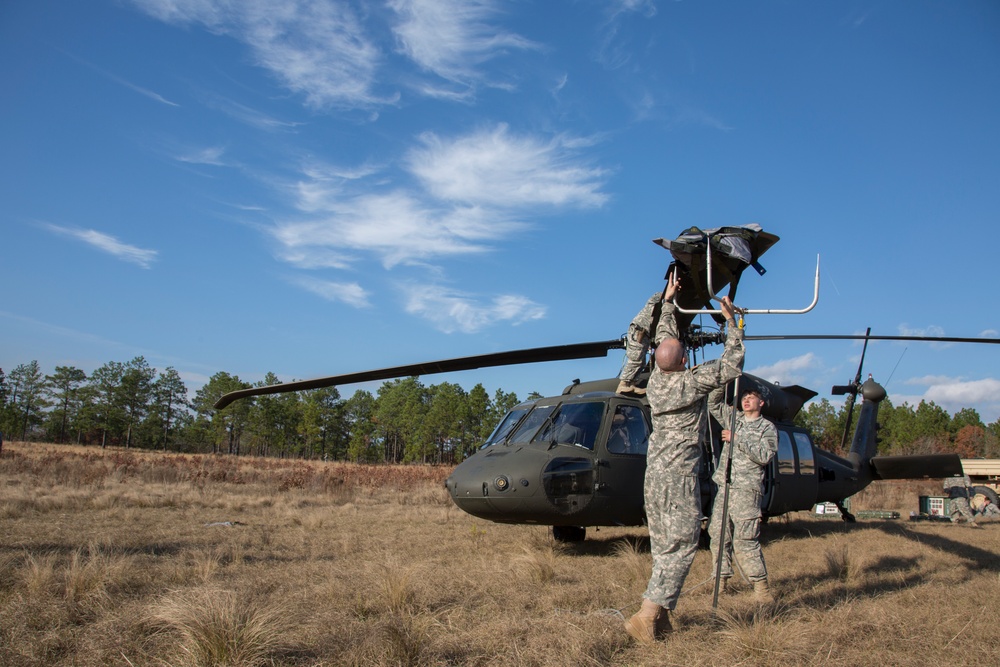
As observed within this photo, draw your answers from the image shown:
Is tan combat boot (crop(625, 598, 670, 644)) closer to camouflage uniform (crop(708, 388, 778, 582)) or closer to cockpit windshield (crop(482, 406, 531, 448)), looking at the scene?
camouflage uniform (crop(708, 388, 778, 582))

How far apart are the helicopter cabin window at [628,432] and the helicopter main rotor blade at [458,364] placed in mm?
1238

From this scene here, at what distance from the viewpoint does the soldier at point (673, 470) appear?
4031 millimetres

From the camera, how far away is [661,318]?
5.21 m

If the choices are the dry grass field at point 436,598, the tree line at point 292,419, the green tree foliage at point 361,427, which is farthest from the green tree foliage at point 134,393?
the dry grass field at point 436,598

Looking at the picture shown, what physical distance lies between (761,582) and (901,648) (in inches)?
61.0

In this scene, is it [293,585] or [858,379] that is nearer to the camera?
[293,585]

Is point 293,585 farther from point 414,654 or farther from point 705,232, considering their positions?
point 705,232

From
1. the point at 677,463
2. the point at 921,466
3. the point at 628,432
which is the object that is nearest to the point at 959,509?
the point at 921,466

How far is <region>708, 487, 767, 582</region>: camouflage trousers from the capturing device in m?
5.60

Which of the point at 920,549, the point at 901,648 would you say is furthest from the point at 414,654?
the point at 920,549

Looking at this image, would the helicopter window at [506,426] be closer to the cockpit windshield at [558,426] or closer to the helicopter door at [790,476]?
the cockpit windshield at [558,426]

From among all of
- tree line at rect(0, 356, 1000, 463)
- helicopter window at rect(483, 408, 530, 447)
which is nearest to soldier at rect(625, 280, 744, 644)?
helicopter window at rect(483, 408, 530, 447)

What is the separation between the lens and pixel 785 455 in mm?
9672

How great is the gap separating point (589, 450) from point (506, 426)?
1537mm
